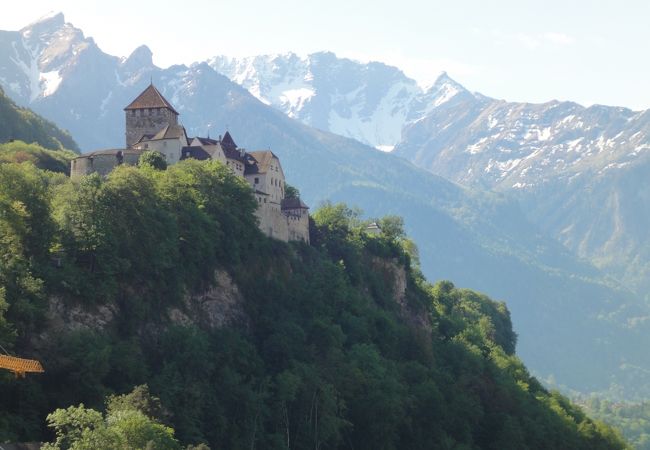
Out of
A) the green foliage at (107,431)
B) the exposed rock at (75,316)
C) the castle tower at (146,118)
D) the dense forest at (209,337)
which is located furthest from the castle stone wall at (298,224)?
the green foliage at (107,431)

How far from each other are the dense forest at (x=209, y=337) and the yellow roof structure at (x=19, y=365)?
1.19 m

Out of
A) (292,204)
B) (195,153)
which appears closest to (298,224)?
(292,204)

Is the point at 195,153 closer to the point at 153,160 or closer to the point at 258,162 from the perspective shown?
the point at 153,160

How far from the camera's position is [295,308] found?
102 meters

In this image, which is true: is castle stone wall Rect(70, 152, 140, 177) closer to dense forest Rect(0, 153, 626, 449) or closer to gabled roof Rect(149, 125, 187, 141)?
gabled roof Rect(149, 125, 187, 141)

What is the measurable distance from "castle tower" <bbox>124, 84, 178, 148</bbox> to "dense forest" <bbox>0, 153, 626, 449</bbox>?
17.1m

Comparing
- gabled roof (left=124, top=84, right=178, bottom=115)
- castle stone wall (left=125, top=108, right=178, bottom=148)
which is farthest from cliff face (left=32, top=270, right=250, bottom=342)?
gabled roof (left=124, top=84, right=178, bottom=115)

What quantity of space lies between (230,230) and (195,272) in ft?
23.2

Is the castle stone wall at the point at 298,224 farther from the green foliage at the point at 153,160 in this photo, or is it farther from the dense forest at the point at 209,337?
the green foliage at the point at 153,160

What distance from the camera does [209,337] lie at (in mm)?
87312

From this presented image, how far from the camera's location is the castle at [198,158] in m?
106

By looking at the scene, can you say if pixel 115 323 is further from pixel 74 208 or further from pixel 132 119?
pixel 132 119

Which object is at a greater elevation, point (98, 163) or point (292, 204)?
point (292, 204)

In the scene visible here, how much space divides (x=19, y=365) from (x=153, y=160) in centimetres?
4110
